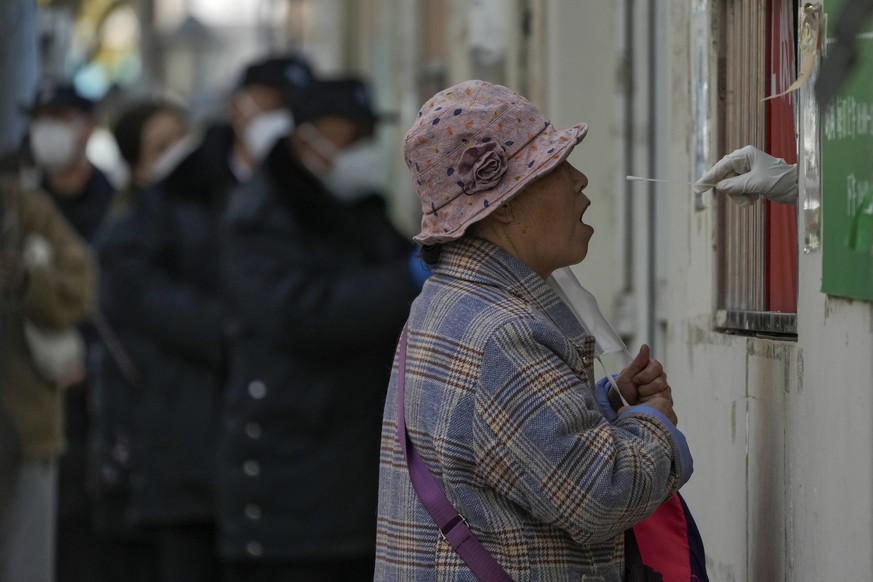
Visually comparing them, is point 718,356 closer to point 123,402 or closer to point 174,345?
point 174,345

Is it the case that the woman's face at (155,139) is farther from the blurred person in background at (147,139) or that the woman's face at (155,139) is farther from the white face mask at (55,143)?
the white face mask at (55,143)

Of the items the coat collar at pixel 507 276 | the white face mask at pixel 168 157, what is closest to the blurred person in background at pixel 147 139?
the white face mask at pixel 168 157

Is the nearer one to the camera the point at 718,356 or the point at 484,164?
the point at 484,164

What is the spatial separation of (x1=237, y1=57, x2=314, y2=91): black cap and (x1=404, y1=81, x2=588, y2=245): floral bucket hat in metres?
4.51

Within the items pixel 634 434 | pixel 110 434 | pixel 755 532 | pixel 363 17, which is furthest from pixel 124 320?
pixel 363 17

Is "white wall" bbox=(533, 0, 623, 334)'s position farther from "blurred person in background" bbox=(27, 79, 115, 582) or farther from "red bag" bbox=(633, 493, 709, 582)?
"red bag" bbox=(633, 493, 709, 582)

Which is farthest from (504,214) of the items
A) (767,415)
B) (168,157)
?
(168,157)

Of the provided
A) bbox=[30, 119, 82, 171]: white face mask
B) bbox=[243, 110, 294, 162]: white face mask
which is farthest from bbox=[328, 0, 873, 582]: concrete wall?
bbox=[30, 119, 82, 171]: white face mask

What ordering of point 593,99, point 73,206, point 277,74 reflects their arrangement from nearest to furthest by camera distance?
point 593,99 → point 277,74 → point 73,206

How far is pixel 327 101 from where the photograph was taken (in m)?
6.13

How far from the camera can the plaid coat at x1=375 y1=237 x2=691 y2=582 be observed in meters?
2.70

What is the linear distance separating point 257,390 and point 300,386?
0.46ft

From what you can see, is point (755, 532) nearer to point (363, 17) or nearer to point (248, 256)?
point (248, 256)

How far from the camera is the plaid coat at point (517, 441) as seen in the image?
270 cm
